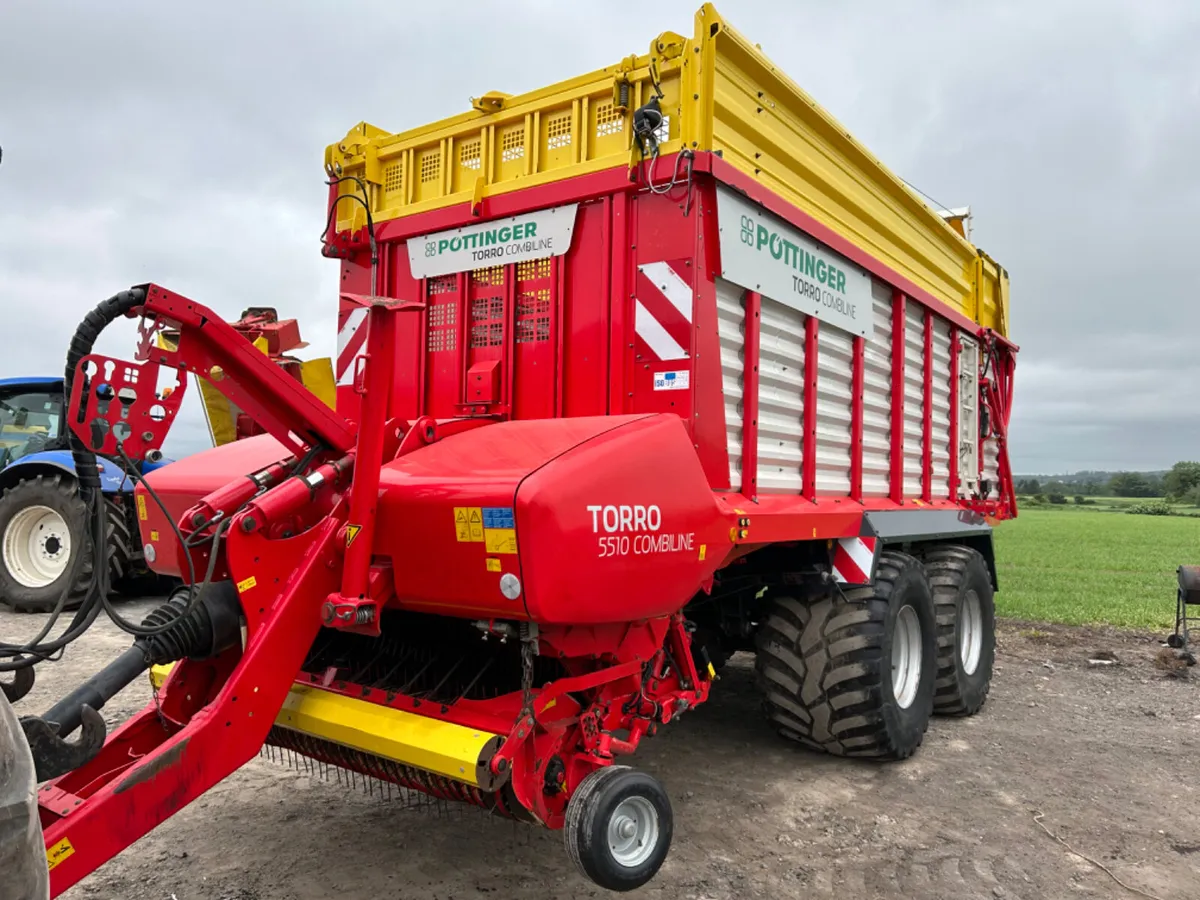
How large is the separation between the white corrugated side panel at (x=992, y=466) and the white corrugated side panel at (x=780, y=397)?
3.63 meters

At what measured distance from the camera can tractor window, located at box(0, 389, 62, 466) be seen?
9195mm

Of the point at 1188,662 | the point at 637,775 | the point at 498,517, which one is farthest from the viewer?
the point at 1188,662

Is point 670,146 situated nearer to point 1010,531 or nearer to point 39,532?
point 39,532

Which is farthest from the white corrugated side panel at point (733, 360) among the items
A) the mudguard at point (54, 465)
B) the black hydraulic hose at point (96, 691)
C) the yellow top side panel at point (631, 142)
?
the mudguard at point (54, 465)

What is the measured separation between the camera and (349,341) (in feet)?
14.6

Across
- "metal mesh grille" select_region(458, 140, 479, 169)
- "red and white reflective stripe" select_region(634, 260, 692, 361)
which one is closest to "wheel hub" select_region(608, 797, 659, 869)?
"red and white reflective stripe" select_region(634, 260, 692, 361)

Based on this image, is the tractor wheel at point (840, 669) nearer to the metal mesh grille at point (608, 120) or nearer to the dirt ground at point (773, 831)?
the dirt ground at point (773, 831)

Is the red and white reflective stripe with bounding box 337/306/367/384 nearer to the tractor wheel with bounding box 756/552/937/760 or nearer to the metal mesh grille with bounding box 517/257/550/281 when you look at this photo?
the metal mesh grille with bounding box 517/257/550/281

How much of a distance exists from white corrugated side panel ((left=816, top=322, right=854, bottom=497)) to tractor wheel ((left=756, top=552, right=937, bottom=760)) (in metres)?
0.56

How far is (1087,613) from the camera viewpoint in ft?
35.5

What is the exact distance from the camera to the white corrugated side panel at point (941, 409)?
5.94 meters

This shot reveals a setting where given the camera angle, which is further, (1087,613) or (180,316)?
(1087,613)

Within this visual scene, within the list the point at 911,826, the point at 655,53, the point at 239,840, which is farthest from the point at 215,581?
the point at 911,826

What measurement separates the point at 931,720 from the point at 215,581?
471cm
